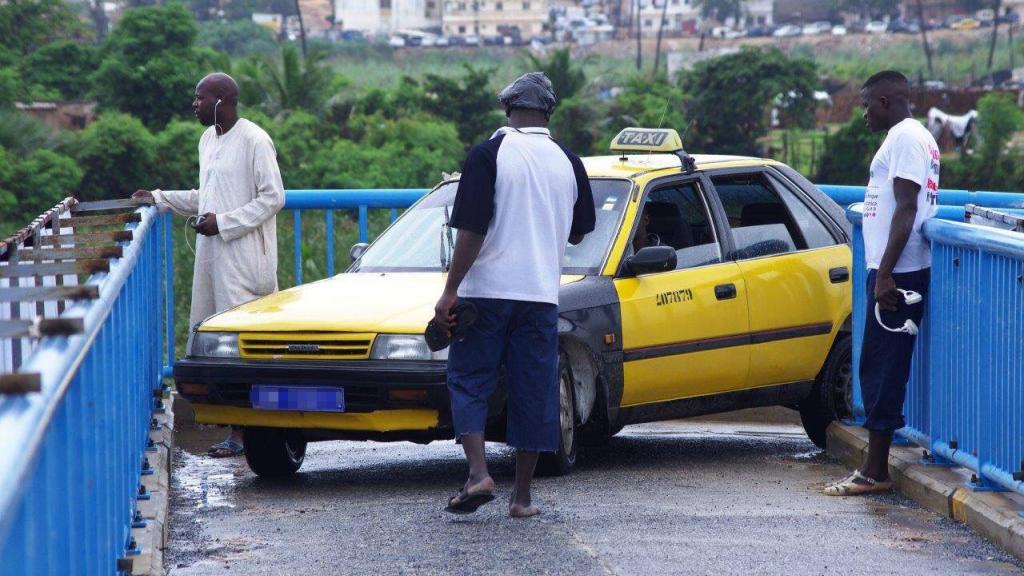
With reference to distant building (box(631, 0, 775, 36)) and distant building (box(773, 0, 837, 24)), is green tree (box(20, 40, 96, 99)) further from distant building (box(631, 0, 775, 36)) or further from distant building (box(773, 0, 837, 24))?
distant building (box(773, 0, 837, 24))

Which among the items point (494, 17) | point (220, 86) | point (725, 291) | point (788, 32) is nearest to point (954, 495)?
point (725, 291)

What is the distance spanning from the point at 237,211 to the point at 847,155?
53.4m

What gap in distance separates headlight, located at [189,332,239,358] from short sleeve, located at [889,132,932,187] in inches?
120

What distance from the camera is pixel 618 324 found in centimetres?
766

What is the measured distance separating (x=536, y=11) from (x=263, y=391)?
552 feet

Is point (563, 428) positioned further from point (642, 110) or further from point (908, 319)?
point (642, 110)

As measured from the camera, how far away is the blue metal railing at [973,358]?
5941 millimetres

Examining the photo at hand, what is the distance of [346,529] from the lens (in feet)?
20.7

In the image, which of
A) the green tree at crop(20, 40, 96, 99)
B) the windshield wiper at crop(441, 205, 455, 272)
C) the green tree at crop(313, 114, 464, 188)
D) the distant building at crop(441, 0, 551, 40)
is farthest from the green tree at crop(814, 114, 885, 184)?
the distant building at crop(441, 0, 551, 40)

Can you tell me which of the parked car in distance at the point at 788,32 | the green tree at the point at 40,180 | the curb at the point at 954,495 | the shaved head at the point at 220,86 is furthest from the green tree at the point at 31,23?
the parked car in distance at the point at 788,32

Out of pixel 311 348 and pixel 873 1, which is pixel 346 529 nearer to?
pixel 311 348

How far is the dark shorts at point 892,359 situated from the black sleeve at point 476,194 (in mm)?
1818

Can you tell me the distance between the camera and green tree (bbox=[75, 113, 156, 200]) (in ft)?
169

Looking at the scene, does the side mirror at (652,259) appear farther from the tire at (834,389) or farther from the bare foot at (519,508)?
the bare foot at (519,508)
